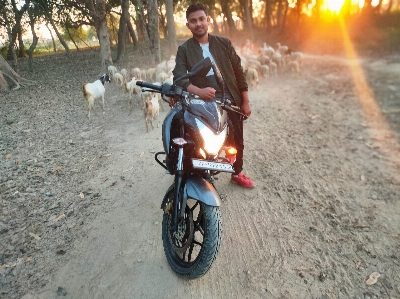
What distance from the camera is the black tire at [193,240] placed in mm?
2504

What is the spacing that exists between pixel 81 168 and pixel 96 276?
2.83 metres

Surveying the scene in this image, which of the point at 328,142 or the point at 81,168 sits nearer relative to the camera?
the point at 81,168

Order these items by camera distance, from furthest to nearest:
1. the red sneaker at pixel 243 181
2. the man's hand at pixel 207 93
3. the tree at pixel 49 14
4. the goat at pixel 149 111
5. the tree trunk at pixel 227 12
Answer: the tree trunk at pixel 227 12 → the tree at pixel 49 14 → the goat at pixel 149 111 → the red sneaker at pixel 243 181 → the man's hand at pixel 207 93

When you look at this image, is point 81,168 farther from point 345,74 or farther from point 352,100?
point 345,74

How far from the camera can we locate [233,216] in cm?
386

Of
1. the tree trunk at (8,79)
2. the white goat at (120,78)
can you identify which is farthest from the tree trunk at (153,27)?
the tree trunk at (8,79)

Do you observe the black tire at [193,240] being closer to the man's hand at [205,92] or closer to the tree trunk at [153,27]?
the man's hand at [205,92]

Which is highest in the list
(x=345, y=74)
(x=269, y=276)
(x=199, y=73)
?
(x=199, y=73)

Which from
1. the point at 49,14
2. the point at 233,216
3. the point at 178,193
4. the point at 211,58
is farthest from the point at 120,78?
the point at 49,14

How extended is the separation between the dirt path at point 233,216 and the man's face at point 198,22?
2310mm

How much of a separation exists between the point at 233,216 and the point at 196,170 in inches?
56.6

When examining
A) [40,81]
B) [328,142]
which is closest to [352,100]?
[328,142]

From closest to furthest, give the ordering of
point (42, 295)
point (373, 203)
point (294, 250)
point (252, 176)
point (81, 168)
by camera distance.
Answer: point (42, 295) < point (294, 250) < point (373, 203) < point (252, 176) < point (81, 168)

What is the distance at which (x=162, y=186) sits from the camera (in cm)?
462
